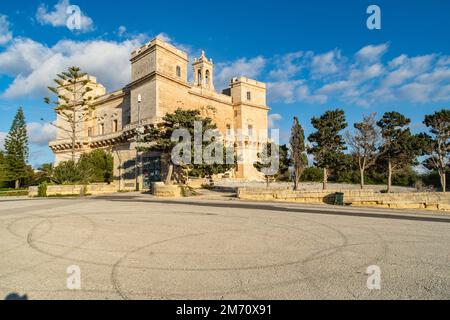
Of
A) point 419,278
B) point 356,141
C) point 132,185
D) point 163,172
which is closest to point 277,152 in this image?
point 356,141

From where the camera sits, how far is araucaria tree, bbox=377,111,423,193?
80.3ft

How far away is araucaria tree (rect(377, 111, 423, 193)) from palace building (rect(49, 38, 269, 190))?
871 inches

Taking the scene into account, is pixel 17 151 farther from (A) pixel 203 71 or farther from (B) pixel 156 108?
(A) pixel 203 71

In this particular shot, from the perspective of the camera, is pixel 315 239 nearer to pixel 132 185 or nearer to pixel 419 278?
pixel 419 278

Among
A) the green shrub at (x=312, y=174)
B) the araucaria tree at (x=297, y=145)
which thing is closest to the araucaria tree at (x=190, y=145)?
the araucaria tree at (x=297, y=145)

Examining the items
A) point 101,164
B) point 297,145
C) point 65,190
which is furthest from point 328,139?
point 101,164

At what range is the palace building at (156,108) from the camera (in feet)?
107

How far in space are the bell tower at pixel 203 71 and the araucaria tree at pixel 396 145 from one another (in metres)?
31.6

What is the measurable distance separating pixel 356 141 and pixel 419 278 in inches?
965

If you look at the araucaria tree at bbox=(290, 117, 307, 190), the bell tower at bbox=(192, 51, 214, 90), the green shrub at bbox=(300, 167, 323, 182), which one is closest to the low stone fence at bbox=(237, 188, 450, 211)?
the araucaria tree at bbox=(290, 117, 307, 190)

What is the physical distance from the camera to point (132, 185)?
32094 millimetres

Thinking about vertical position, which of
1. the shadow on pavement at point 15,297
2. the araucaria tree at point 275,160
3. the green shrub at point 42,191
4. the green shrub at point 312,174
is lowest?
the shadow on pavement at point 15,297

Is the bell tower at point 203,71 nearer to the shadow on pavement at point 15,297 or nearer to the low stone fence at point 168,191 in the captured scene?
the low stone fence at point 168,191

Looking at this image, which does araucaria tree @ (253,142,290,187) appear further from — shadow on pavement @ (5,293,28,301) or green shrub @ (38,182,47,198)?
shadow on pavement @ (5,293,28,301)
